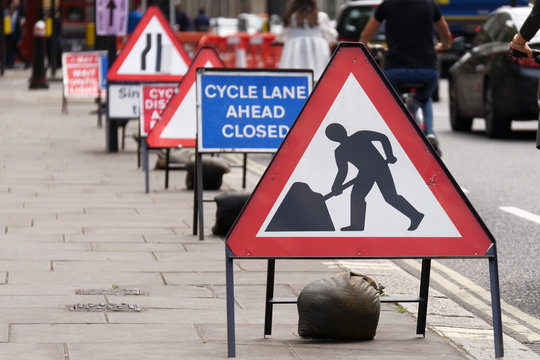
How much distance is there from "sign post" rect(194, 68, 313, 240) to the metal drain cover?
2.33 m

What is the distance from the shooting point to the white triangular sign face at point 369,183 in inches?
205

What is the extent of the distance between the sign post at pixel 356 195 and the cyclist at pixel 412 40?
22.5 feet

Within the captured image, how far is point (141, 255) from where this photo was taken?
25.8 feet

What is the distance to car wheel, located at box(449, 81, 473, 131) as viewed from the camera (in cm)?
1873

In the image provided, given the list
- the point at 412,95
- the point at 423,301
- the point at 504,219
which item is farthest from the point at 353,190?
the point at 412,95

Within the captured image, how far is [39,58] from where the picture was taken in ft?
93.9

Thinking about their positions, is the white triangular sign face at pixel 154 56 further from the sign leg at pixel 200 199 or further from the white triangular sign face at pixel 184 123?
the sign leg at pixel 200 199

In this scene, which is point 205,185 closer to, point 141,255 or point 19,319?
point 141,255

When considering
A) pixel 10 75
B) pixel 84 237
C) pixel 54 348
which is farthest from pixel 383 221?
pixel 10 75

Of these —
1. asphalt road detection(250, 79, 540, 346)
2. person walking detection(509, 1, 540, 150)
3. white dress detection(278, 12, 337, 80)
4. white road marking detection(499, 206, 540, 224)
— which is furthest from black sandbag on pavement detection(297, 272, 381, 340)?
white dress detection(278, 12, 337, 80)

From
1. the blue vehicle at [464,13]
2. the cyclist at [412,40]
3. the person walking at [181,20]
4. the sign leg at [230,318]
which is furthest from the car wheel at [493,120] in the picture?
the person walking at [181,20]

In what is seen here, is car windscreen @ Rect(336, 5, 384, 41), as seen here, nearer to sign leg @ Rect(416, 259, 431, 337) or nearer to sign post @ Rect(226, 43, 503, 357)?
sign leg @ Rect(416, 259, 431, 337)

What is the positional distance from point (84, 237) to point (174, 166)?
406cm

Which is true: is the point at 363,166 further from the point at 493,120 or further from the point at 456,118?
the point at 456,118
